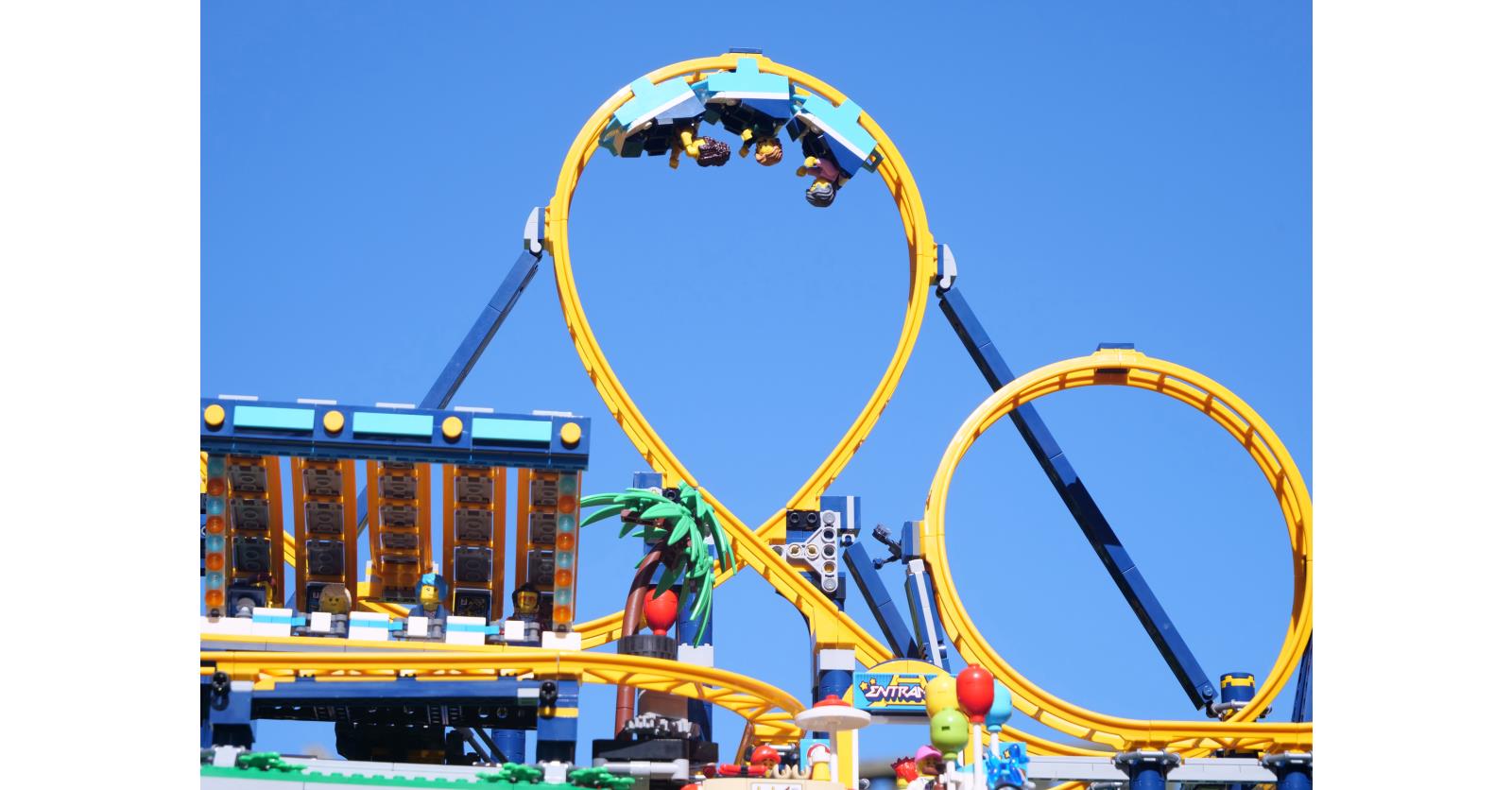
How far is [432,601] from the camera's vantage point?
2894cm

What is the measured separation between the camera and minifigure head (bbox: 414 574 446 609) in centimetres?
2891

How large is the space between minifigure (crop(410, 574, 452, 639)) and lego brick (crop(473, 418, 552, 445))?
2.36 meters

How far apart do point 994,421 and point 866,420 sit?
2.08m

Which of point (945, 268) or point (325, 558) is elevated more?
point (945, 268)

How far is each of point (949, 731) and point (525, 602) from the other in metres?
8.65

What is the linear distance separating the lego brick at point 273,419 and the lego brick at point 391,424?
0.61m

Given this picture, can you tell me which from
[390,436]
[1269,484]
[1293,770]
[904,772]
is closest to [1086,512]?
[1269,484]

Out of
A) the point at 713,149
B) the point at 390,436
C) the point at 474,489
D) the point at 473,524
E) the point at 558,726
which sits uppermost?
the point at 713,149

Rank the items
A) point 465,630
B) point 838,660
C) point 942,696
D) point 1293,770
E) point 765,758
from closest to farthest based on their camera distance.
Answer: point 942,696 < point 765,758 < point 465,630 < point 1293,770 < point 838,660

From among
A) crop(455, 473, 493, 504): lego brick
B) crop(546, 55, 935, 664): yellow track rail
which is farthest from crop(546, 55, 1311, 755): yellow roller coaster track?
crop(455, 473, 493, 504): lego brick

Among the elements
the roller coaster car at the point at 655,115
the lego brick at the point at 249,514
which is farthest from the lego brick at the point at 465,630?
the roller coaster car at the point at 655,115

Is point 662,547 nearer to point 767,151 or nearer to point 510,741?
point 510,741

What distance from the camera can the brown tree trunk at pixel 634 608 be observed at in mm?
28828

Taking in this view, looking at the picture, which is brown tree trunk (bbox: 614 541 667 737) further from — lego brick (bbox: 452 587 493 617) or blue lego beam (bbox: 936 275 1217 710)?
blue lego beam (bbox: 936 275 1217 710)
